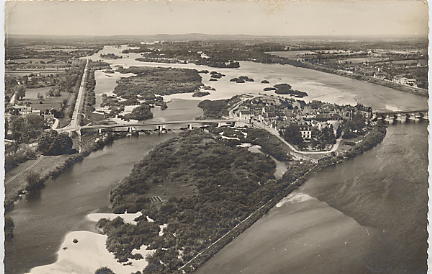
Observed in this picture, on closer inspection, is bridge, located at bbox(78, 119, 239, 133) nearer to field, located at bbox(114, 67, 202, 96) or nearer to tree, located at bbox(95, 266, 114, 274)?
field, located at bbox(114, 67, 202, 96)

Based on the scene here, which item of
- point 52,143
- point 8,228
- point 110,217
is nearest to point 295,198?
point 110,217

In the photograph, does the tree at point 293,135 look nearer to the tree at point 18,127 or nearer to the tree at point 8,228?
the tree at point 18,127

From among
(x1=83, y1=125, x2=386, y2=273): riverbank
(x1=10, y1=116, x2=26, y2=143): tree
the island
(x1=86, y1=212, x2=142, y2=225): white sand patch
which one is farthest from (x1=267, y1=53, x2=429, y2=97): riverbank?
(x1=10, y1=116, x2=26, y2=143): tree

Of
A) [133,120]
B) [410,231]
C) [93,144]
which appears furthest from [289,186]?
[93,144]

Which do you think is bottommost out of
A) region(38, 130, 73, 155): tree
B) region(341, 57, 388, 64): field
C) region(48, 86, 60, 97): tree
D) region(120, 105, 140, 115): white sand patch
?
region(38, 130, 73, 155): tree

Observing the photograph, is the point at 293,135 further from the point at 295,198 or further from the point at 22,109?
the point at 22,109

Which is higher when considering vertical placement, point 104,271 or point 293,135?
point 293,135
